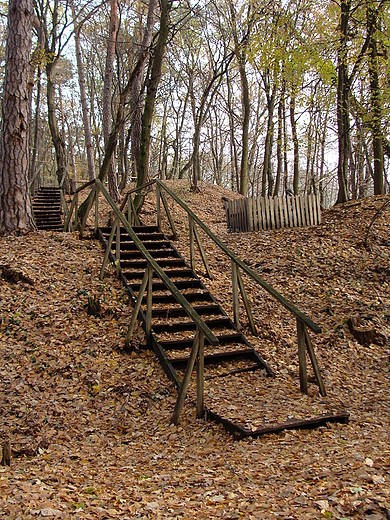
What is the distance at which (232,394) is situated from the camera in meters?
4.71

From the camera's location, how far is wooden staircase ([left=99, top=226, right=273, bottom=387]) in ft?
17.4

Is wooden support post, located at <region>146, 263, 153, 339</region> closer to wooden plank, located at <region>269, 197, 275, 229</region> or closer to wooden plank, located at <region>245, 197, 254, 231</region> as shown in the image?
wooden plank, located at <region>245, 197, 254, 231</region>

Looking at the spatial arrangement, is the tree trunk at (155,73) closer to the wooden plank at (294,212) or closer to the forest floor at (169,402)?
the forest floor at (169,402)

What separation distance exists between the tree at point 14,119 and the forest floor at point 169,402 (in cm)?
71

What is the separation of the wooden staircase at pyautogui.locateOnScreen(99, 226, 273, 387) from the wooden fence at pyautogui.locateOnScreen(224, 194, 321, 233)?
3.27 meters

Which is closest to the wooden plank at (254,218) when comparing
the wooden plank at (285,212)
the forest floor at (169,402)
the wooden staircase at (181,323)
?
the wooden plank at (285,212)

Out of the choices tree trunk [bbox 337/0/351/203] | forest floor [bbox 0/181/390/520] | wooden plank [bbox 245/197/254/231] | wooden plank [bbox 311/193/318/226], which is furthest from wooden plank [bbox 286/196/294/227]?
tree trunk [bbox 337/0/351/203]

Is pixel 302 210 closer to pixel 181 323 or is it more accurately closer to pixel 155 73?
pixel 155 73

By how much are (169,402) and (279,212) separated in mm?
6976

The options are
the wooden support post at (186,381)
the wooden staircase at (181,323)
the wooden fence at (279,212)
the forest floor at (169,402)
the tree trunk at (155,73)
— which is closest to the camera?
the forest floor at (169,402)

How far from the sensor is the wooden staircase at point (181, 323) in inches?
209

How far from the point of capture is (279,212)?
10.6 m

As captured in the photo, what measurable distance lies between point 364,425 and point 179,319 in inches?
114

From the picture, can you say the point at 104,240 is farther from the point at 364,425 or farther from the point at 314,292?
the point at 364,425
